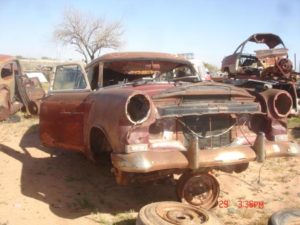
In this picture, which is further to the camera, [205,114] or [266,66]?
[266,66]

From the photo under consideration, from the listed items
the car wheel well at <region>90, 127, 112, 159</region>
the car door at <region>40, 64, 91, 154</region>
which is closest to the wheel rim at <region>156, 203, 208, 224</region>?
the car wheel well at <region>90, 127, 112, 159</region>

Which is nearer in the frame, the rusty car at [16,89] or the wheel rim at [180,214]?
the wheel rim at [180,214]

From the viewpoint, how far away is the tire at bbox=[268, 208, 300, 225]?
3.92m

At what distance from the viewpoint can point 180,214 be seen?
12.5 feet

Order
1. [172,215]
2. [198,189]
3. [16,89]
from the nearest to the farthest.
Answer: [172,215] → [198,189] → [16,89]

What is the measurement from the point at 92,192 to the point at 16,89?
20.8 feet

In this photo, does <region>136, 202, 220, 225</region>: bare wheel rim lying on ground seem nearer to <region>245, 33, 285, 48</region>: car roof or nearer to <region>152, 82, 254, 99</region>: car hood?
<region>152, 82, 254, 99</region>: car hood

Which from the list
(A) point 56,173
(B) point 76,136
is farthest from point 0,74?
(B) point 76,136

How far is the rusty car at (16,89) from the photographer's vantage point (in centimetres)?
985

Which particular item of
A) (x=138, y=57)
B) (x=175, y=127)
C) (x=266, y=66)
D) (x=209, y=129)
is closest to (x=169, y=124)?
(x=175, y=127)

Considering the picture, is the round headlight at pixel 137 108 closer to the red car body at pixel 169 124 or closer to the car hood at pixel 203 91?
the red car body at pixel 169 124

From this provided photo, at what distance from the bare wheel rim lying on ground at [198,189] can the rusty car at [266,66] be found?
14.3 feet

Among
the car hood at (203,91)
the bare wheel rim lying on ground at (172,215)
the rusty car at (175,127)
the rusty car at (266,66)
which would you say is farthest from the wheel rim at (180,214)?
the rusty car at (266,66)

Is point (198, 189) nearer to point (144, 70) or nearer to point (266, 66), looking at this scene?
point (144, 70)
